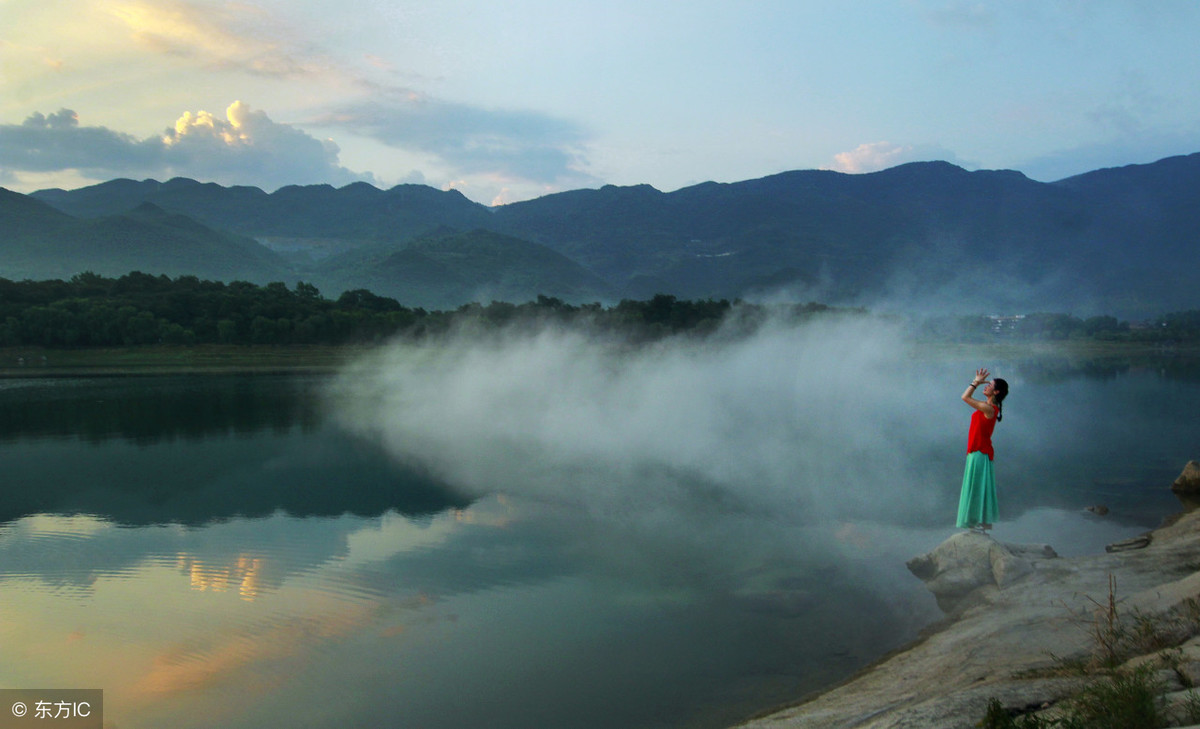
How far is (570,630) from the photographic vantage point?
9.20 m

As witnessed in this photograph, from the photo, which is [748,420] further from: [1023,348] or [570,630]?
[1023,348]

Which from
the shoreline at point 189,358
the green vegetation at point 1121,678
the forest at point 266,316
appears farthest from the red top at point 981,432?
the shoreline at point 189,358

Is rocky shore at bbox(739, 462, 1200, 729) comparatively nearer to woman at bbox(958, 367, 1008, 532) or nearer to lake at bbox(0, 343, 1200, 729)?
woman at bbox(958, 367, 1008, 532)

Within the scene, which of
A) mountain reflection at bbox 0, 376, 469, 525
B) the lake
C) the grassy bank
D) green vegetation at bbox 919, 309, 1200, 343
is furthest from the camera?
green vegetation at bbox 919, 309, 1200, 343

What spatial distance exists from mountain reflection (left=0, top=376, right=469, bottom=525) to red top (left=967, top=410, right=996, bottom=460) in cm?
996

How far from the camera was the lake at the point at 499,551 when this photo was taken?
7.98 metres

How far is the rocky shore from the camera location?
17.9ft

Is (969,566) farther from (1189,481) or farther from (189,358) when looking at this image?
(189,358)

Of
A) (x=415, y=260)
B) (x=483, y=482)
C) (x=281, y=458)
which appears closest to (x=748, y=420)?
(x=483, y=482)

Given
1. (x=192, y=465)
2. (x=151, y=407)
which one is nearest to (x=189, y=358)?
(x=151, y=407)

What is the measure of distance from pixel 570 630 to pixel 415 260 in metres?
195

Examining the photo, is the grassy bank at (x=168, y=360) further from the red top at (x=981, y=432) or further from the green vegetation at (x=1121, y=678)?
the green vegetation at (x=1121, y=678)

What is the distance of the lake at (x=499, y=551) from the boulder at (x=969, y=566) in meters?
0.32

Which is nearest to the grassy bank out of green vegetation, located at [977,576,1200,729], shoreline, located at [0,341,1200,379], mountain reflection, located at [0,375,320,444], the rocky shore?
shoreline, located at [0,341,1200,379]
